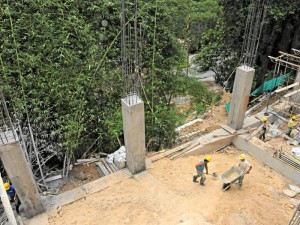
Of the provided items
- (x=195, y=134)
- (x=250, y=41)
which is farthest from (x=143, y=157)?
(x=250, y=41)

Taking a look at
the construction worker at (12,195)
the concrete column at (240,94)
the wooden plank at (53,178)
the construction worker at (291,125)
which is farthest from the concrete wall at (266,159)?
the construction worker at (12,195)

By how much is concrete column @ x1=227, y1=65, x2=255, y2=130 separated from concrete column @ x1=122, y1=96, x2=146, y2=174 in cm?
428

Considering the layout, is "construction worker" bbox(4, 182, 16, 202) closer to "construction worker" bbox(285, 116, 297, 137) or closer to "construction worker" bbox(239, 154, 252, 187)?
"construction worker" bbox(239, 154, 252, 187)

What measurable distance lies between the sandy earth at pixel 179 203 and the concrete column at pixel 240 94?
242 cm

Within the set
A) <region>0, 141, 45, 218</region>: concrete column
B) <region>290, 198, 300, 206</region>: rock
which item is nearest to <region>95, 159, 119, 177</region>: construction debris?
<region>0, 141, 45, 218</region>: concrete column

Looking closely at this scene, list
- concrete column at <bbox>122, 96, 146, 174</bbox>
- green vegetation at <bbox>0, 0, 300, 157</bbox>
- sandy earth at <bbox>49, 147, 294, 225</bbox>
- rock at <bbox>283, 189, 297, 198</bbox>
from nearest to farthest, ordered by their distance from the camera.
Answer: sandy earth at <bbox>49, 147, 294, 225</bbox> < concrete column at <bbox>122, 96, 146, 174</bbox> < rock at <bbox>283, 189, 297, 198</bbox> < green vegetation at <bbox>0, 0, 300, 157</bbox>

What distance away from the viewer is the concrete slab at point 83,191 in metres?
9.06

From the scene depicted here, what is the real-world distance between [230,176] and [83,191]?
15.5 ft

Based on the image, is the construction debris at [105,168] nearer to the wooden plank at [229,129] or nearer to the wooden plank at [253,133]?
the wooden plank at [229,129]

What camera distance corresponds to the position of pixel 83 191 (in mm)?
9438

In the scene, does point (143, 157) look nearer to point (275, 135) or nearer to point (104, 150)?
point (104, 150)

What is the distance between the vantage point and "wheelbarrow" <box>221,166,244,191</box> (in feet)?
30.6

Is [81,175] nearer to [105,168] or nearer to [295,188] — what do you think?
[105,168]

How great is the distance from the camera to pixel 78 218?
8.57m
